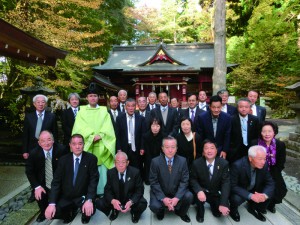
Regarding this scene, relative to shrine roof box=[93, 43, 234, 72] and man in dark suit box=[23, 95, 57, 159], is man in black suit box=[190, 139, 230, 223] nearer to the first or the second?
man in dark suit box=[23, 95, 57, 159]

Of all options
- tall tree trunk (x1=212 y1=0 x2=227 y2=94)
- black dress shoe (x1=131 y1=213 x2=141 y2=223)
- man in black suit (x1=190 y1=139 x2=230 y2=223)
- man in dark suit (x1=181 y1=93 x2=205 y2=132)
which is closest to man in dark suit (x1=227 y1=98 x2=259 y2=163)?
man in black suit (x1=190 y1=139 x2=230 y2=223)

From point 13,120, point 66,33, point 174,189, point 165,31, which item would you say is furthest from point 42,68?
point 165,31

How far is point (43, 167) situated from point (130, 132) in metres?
1.73

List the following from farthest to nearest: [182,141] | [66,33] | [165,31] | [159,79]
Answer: [165,31] < [159,79] < [66,33] < [182,141]

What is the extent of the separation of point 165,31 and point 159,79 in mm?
13091

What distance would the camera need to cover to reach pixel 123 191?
11.5 ft

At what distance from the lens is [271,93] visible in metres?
13.0

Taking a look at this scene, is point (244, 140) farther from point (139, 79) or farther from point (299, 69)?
point (139, 79)

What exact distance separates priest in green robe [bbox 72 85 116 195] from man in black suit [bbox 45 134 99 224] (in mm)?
542

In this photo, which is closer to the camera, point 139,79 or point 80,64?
point 80,64

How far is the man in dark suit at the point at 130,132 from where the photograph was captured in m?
4.70

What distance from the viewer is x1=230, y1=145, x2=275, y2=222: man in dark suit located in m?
3.39

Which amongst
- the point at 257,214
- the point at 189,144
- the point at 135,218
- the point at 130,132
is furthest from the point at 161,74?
the point at 135,218

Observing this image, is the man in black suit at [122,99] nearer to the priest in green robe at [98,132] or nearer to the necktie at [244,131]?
the priest in green robe at [98,132]
